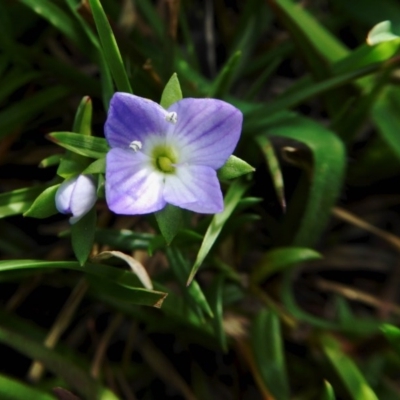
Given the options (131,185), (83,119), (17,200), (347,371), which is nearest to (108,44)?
(83,119)

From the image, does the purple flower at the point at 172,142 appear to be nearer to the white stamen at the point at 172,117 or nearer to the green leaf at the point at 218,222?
the white stamen at the point at 172,117

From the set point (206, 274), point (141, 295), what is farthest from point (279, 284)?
point (141, 295)

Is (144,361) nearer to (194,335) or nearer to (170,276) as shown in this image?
(194,335)

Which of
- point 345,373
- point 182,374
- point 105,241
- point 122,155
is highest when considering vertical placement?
point 122,155

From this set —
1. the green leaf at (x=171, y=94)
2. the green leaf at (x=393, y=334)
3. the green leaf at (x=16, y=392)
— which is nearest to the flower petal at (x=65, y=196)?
the green leaf at (x=171, y=94)

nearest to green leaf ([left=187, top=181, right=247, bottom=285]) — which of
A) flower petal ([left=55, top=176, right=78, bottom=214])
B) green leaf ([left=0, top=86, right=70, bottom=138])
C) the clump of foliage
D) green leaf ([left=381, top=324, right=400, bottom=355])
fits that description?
the clump of foliage

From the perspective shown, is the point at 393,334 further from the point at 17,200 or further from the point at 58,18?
the point at 58,18
